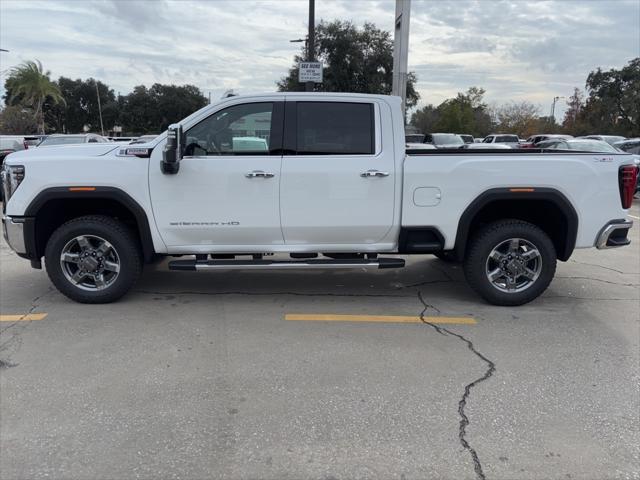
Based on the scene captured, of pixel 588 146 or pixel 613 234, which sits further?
pixel 588 146

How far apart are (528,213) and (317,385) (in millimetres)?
3122

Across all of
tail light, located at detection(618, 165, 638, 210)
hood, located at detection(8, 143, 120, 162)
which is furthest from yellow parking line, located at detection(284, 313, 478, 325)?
hood, located at detection(8, 143, 120, 162)

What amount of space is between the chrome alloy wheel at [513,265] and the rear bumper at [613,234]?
0.61 meters

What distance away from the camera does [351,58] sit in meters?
30.4

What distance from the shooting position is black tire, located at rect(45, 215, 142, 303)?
200 inches

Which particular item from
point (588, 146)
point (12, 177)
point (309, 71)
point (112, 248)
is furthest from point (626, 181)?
point (588, 146)

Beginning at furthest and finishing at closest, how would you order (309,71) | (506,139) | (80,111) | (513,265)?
(80,111) < (506,139) < (309,71) < (513,265)

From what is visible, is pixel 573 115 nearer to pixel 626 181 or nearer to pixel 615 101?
pixel 615 101

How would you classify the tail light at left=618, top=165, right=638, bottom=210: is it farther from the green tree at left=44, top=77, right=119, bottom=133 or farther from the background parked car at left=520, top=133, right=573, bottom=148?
the green tree at left=44, top=77, right=119, bottom=133

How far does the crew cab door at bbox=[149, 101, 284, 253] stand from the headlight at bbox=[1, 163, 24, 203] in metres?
1.25

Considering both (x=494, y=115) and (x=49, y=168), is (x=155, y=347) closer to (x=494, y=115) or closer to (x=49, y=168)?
(x=49, y=168)

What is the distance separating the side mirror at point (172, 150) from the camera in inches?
184

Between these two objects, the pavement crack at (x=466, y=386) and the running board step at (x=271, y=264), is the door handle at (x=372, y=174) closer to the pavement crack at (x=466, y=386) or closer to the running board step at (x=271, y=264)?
the running board step at (x=271, y=264)

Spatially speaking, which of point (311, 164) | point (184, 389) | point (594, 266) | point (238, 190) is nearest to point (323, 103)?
point (311, 164)
